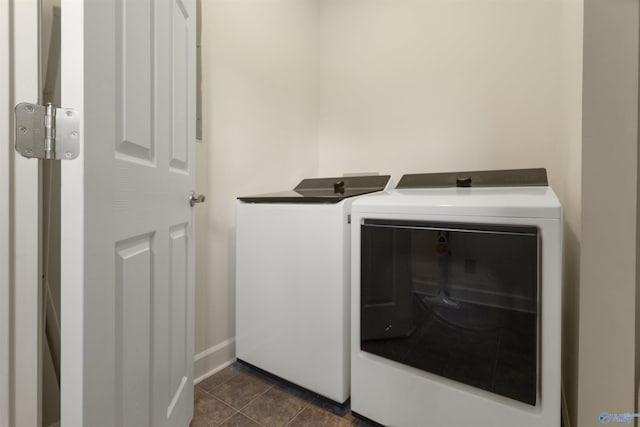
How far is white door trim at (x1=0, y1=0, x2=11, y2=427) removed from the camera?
55 cm

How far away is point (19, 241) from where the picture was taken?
1.86 ft

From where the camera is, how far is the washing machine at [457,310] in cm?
85

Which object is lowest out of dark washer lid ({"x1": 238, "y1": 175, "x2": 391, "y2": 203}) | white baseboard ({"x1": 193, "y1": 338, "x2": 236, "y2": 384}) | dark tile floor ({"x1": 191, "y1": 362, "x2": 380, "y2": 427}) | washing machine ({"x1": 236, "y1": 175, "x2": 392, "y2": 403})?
dark tile floor ({"x1": 191, "y1": 362, "x2": 380, "y2": 427})

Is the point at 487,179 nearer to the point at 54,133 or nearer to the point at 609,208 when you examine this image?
the point at 609,208

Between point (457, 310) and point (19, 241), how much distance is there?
45.2 inches

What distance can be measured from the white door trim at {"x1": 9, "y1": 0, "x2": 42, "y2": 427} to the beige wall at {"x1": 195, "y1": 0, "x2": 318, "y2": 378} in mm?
923

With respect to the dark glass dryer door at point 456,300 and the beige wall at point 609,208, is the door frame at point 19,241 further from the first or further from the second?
the beige wall at point 609,208

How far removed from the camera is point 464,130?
5.75 feet

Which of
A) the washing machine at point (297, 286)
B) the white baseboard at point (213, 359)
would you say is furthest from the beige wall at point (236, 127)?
the washing machine at point (297, 286)

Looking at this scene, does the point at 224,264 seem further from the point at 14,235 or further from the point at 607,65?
the point at 607,65

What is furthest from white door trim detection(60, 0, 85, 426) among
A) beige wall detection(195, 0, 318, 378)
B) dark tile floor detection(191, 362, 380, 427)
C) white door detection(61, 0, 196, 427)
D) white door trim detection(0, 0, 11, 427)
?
beige wall detection(195, 0, 318, 378)

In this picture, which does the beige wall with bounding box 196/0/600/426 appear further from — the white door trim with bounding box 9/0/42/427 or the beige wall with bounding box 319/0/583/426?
the white door trim with bounding box 9/0/42/427

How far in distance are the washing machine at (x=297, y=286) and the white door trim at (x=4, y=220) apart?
36.1 inches

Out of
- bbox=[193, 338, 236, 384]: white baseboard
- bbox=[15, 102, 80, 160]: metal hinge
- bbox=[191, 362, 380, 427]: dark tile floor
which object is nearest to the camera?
bbox=[15, 102, 80, 160]: metal hinge
